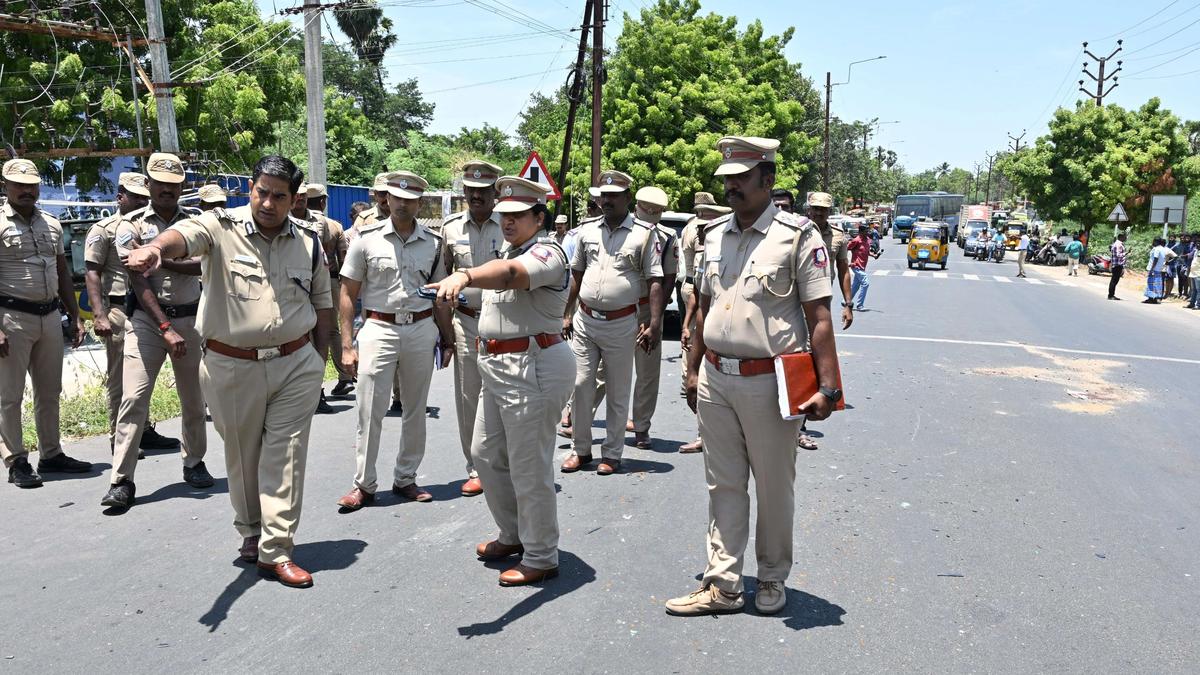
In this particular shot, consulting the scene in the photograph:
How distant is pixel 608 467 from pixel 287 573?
98.3 inches

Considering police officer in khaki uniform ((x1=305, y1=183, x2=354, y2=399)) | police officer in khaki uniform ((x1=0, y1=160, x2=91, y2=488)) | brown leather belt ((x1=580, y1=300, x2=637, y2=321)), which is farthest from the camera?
police officer in khaki uniform ((x1=305, y1=183, x2=354, y2=399))

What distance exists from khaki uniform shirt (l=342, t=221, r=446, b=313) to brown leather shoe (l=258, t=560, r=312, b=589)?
168cm

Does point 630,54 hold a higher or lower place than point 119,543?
higher

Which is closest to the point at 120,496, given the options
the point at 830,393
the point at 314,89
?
the point at 830,393

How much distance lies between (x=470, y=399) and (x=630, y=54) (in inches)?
1150

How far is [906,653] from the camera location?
359 cm

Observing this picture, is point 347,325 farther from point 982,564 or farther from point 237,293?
point 982,564

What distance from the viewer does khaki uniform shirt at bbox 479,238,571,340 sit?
403 centimetres

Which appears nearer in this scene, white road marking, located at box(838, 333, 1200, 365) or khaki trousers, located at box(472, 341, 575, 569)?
khaki trousers, located at box(472, 341, 575, 569)

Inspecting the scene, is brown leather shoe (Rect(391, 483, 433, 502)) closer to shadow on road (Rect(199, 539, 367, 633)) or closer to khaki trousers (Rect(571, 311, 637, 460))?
shadow on road (Rect(199, 539, 367, 633))

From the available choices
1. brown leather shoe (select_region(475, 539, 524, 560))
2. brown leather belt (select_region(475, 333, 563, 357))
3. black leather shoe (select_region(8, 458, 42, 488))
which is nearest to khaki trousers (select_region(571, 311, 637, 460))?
brown leather shoe (select_region(475, 539, 524, 560))

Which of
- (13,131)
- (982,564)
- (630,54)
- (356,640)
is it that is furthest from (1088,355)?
(630,54)

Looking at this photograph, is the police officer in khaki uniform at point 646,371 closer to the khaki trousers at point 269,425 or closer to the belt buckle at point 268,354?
the khaki trousers at point 269,425

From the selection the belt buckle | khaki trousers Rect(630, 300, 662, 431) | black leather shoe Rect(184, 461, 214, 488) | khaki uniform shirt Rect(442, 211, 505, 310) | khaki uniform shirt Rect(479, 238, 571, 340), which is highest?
khaki uniform shirt Rect(442, 211, 505, 310)
